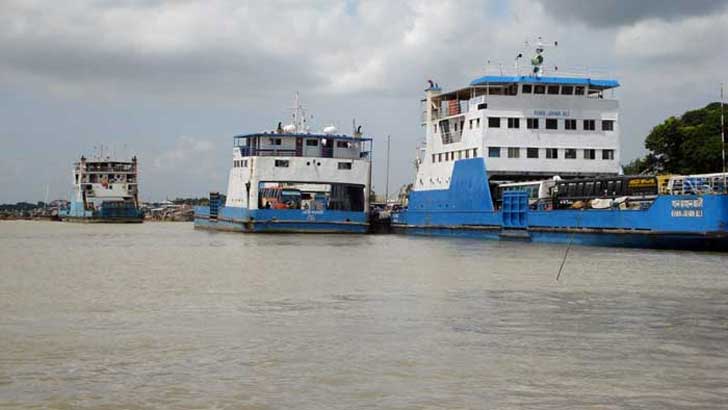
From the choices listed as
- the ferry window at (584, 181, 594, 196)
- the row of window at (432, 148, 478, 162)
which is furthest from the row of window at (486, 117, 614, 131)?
the ferry window at (584, 181, 594, 196)

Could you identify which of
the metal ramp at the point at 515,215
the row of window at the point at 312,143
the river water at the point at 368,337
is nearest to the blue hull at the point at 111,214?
the row of window at the point at 312,143

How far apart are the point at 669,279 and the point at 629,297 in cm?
324

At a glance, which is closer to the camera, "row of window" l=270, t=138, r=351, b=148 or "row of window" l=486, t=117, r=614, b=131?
"row of window" l=486, t=117, r=614, b=131

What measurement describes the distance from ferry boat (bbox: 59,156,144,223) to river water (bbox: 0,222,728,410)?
55.6 meters

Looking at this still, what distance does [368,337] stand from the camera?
36.6 feet

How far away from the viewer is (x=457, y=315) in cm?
1311

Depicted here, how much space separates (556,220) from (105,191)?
184 ft

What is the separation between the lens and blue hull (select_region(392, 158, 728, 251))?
24.6 meters

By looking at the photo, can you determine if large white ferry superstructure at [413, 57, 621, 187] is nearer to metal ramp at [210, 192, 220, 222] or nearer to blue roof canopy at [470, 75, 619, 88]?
blue roof canopy at [470, 75, 619, 88]

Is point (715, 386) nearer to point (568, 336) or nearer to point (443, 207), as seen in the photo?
point (568, 336)

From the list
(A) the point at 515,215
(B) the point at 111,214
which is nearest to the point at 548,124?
(A) the point at 515,215

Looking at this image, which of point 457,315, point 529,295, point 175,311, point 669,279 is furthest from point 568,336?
point 669,279

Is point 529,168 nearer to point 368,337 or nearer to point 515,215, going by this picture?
point 515,215

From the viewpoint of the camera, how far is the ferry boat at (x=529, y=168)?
28953mm
